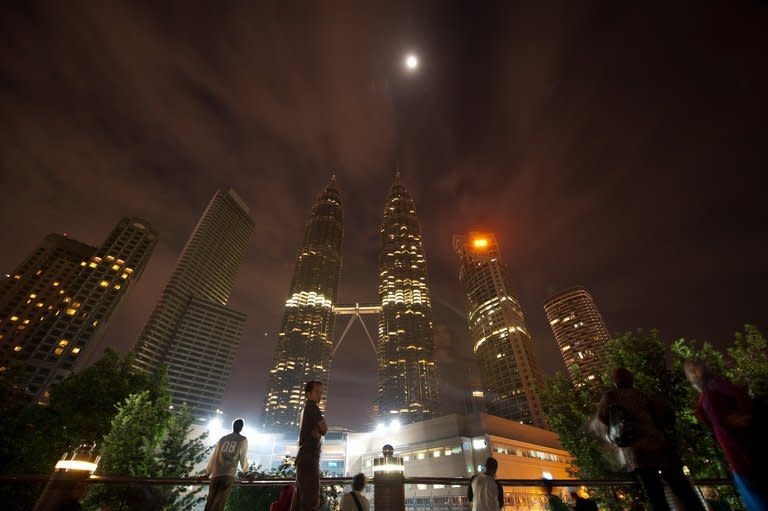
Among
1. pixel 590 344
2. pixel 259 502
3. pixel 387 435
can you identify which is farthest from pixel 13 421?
pixel 590 344

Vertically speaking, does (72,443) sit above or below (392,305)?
below

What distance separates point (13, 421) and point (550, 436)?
2971 inches

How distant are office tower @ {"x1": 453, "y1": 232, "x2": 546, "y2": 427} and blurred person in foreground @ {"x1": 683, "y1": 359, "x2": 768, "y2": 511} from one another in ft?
362

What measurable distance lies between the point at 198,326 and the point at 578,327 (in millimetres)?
209869

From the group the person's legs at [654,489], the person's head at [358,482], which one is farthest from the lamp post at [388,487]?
the person's legs at [654,489]

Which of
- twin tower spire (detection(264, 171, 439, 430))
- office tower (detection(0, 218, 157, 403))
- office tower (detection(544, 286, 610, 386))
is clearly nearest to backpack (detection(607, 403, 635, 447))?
office tower (detection(0, 218, 157, 403))

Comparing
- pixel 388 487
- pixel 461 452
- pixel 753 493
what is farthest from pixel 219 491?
pixel 461 452

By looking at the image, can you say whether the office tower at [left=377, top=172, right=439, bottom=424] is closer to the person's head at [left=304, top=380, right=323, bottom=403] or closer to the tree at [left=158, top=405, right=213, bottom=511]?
the tree at [left=158, top=405, right=213, bottom=511]

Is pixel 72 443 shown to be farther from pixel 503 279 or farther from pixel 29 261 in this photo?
pixel 503 279

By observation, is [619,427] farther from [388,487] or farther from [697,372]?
[388,487]

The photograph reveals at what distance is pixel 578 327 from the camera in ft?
598

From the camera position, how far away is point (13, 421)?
20.3m

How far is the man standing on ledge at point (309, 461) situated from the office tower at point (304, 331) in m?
159

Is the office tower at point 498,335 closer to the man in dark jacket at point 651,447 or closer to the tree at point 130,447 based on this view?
the tree at point 130,447
